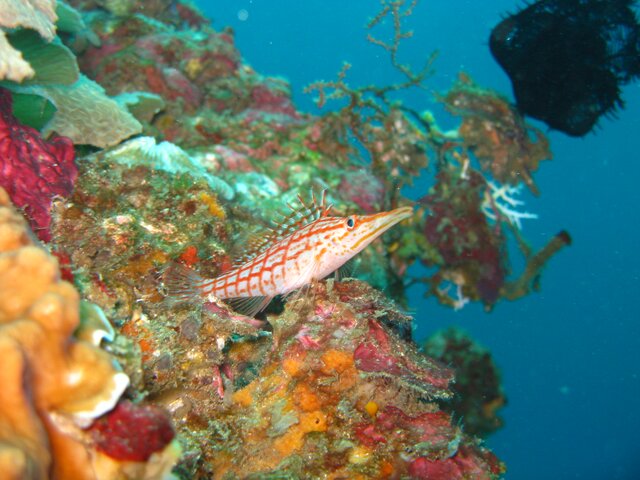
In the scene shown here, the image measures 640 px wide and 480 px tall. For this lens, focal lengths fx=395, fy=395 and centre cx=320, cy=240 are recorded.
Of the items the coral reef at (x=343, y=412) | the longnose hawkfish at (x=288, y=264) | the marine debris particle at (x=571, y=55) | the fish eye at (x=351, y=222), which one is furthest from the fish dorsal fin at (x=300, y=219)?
the marine debris particle at (x=571, y=55)

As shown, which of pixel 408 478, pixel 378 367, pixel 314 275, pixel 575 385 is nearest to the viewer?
pixel 408 478

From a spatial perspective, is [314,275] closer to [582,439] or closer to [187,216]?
[187,216]

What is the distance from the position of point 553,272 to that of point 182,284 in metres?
99.2

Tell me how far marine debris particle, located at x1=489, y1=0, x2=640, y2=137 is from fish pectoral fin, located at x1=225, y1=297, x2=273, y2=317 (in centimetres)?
794

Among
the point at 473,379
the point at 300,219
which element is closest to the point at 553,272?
the point at 473,379

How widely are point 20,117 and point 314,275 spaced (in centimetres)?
394

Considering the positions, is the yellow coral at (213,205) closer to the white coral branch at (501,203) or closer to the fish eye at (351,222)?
the fish eye at (351,222)

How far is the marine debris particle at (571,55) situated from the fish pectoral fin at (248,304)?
794 cm

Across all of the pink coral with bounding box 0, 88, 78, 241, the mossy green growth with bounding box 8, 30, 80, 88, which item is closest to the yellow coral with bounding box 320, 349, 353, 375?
the pink coral with bounding box 0, 88, 78, 241

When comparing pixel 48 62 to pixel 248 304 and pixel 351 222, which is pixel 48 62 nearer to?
pixel 248 304

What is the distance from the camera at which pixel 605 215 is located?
9538cm

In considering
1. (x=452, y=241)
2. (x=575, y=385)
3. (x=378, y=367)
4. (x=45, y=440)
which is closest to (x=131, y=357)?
(x=45, y=440)

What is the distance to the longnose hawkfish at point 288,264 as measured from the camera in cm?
374

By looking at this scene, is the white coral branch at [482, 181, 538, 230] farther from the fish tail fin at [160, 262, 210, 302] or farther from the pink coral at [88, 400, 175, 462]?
the pink coral at [88, 400, 175, 462]
